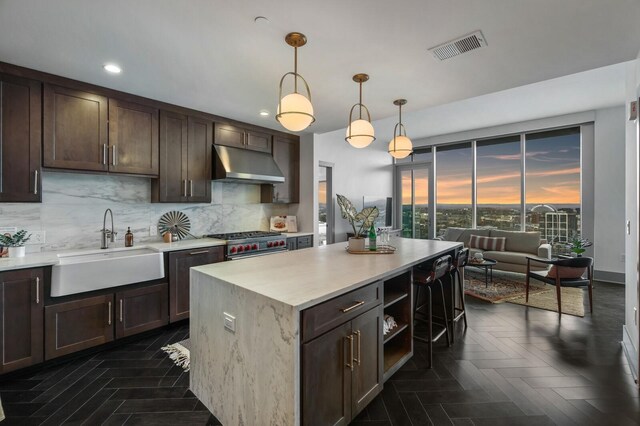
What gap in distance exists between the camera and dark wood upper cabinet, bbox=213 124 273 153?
161 inches

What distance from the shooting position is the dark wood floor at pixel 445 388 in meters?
1.90

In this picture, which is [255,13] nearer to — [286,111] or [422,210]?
[286,111]

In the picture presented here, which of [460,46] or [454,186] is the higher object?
[460,46]

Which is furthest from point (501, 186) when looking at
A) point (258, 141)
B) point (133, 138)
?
point (133, 138)

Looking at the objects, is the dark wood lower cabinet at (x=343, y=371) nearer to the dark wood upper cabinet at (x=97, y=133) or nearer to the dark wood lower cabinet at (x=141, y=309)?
the dark wood lower cabinet at (x=141, y=309)

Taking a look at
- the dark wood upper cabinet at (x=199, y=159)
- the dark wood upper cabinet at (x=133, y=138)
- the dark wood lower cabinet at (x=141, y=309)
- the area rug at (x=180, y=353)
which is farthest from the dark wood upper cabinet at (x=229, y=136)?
the area rug at (x=180, y=353)

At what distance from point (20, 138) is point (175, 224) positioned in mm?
1678

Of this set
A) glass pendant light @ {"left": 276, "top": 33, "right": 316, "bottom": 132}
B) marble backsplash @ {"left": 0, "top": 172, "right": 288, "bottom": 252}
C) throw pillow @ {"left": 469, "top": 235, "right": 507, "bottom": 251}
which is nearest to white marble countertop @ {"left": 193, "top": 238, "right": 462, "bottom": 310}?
glass pendant light @ {"left": 276, "top": 33, "right": 316, "bottom": 132}

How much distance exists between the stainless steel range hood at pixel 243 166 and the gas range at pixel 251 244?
783 mm

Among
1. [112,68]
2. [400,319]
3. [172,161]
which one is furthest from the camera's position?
[172,161]

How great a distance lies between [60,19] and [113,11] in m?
0.41

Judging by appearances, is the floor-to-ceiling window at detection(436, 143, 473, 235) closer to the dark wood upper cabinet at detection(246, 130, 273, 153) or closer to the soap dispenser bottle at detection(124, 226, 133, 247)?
the dark wood upper cabinet at detection(246, 130, 273, 153)

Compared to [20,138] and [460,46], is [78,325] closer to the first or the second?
[20,138]

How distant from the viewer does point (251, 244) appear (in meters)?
3.91
